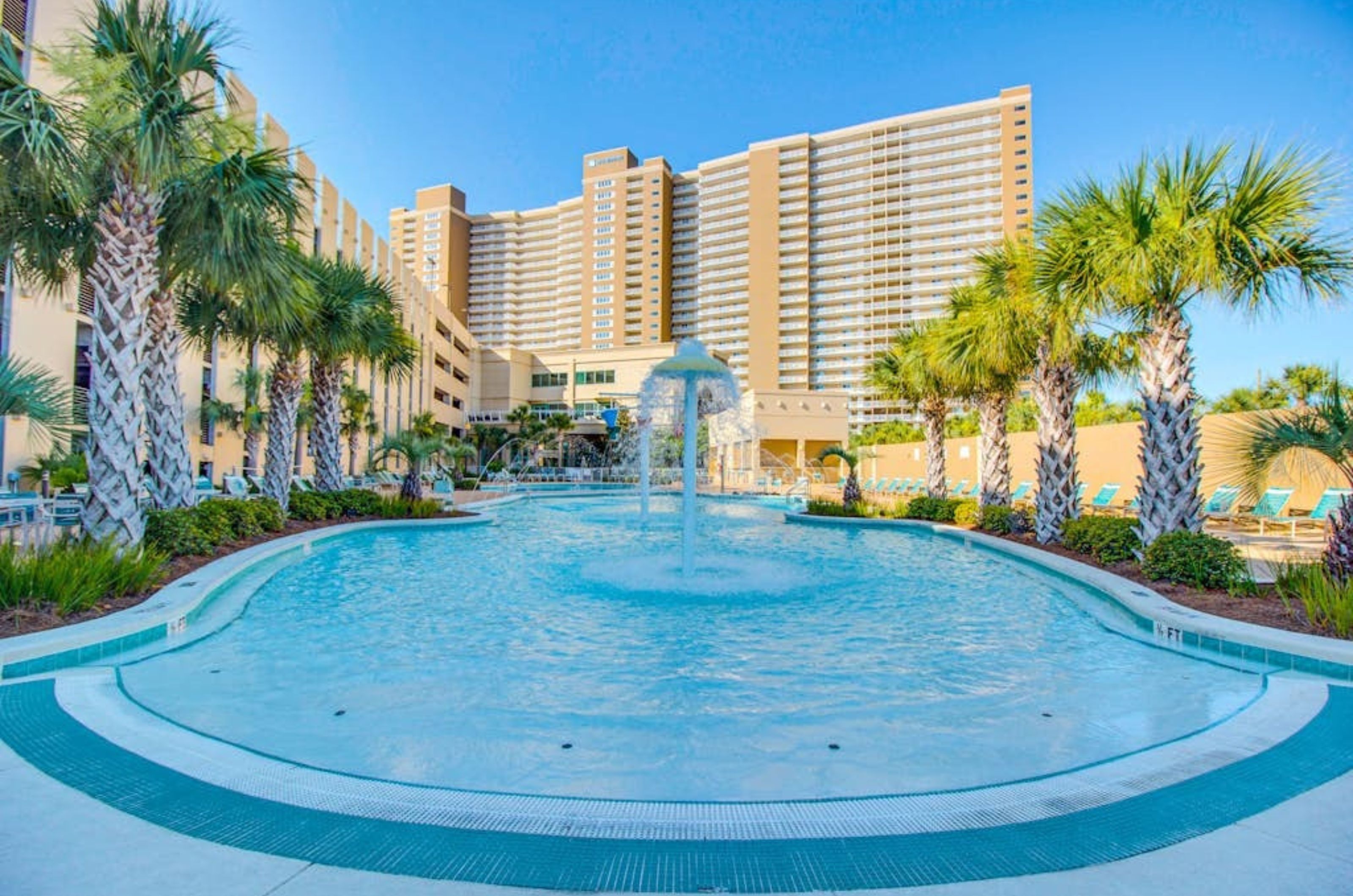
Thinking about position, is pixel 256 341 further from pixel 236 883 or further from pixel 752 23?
pixel 752 23

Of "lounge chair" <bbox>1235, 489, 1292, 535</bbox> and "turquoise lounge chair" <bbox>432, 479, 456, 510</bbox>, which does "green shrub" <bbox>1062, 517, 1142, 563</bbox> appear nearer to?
"lounge chair" <bbox>1235, 489, 1292, 535</bbox>

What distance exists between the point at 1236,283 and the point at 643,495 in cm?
1337

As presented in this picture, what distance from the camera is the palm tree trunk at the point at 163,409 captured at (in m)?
8.76

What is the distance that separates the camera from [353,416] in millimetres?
28391

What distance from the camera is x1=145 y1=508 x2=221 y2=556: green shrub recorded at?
25.7 ft

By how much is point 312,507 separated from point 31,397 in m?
6.63

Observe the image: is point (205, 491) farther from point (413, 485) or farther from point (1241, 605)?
point (1241, 605)

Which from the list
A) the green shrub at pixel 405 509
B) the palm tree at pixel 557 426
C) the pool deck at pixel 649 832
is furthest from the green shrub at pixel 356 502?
the palm tree at pixel 557 426

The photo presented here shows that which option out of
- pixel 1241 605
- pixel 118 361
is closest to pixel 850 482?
A: pixel 1241 605

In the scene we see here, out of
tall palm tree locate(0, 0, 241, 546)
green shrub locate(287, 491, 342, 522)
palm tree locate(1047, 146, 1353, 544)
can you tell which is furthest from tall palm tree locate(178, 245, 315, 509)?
palm tree locate(1047, 146, 1353, 544)

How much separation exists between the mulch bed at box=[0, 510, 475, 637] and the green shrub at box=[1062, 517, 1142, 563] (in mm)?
10742

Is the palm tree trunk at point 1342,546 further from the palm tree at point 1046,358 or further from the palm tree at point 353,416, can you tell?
the palm tree at point 353,416

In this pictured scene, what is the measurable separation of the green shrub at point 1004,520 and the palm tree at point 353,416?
22.9 m

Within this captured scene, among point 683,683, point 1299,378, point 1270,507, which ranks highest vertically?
point 1299,378
